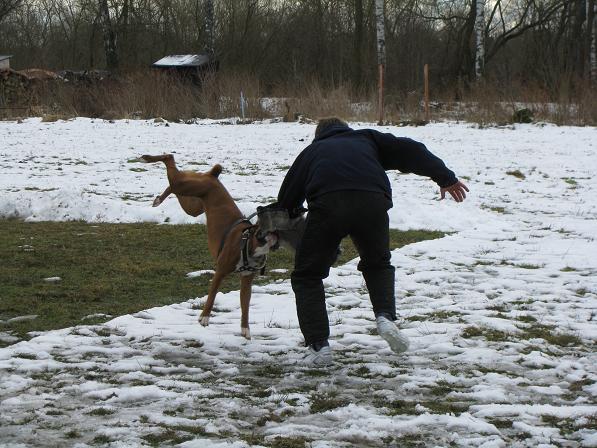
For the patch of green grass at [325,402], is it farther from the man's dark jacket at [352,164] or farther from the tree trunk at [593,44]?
the tree trunk at [593,44]

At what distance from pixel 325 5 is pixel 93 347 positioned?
39645 mm

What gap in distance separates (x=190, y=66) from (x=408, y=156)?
27.7 metres

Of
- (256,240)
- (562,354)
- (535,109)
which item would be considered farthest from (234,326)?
(535,109)

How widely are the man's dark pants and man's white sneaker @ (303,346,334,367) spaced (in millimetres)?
76

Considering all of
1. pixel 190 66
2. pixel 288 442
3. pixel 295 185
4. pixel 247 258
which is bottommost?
pixel 288 442

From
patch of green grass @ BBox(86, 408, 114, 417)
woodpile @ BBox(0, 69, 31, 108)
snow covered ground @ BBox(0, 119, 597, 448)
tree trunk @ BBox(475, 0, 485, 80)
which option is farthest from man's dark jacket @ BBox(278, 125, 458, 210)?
tree trunk @ BBox(475, 0, 485, 80)

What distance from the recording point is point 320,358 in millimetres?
5133

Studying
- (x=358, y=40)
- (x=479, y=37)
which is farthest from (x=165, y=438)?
(x=358, y=40)

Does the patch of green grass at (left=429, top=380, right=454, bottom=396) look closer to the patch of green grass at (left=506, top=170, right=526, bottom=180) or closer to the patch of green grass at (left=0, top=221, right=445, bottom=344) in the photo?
the patch of green grass at (left=0, top=221, right=445, bottom=344)

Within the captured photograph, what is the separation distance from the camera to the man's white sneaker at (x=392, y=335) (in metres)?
5.01

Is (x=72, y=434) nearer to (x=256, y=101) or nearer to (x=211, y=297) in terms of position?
(x=211, y=297)

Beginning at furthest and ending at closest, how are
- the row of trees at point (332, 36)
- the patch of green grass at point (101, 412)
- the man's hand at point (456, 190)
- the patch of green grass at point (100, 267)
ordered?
the row of trees at point (332, 36), the patch of green grass at point (100, 267), the man's hand at point (456, 190), the patch of green grass at point (101, 412)

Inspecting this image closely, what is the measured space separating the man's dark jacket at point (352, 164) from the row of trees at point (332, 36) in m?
31.6

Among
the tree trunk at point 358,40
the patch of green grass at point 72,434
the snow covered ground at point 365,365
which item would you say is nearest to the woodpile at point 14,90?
the tree trunk at point 358,40
